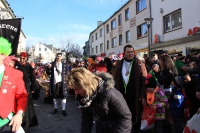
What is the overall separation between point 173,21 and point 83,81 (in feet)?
45.9

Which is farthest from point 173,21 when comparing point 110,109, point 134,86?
point 110,109

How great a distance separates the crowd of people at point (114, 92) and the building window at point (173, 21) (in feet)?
31.3

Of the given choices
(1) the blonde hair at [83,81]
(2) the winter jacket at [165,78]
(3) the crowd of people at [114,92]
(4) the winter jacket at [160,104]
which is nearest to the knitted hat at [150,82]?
(3) the crowd of people at [114,92]

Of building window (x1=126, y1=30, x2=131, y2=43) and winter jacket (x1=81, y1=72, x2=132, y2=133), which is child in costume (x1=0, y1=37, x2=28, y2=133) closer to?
winter jacket (x1=81, y1=72, x2=132, y2=133)

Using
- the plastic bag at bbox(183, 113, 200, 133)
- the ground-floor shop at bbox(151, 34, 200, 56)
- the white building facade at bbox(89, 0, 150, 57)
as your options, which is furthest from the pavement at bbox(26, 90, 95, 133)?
the white building facade at bbox(89, 0, 150, 57)

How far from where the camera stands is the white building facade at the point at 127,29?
1833 centimetres

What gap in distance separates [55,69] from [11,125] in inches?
170

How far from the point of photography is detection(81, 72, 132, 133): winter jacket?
194 centimetres

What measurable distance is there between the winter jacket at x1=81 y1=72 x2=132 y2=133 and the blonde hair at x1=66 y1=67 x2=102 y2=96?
80 millimetres

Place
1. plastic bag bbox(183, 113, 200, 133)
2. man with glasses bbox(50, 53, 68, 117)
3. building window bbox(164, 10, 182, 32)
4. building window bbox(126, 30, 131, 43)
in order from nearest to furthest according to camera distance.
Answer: plastic bag bbox(183, 113, 200, 133) < man with glasses bbox(50, 53, 68, 117) < building window bbox(164, 10, 182, 32) < building window bbox(126, 30, 131, 43)

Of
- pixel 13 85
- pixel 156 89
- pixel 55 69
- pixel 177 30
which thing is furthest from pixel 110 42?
pixel 13 85

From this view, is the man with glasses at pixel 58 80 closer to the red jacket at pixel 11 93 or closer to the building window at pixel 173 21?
the red jacket at pixel 11 93

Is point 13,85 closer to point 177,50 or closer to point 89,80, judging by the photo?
point 89,80

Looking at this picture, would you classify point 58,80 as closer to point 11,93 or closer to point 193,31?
point 11,93
